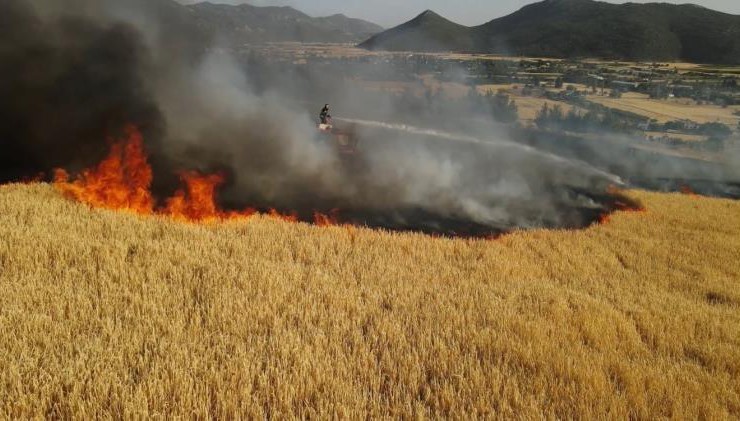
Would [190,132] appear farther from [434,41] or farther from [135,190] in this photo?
[434,41]

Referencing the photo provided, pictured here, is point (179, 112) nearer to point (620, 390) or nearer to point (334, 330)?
point (334, 330)

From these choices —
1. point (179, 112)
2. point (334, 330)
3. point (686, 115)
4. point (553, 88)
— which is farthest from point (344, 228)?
point (553, 88)

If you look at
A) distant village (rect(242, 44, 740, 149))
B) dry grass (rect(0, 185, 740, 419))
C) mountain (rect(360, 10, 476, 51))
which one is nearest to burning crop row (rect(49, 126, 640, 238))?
dry grass (rect(0, 185, 740, 419))

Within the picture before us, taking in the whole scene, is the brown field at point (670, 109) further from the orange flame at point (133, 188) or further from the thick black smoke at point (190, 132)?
the orange flame at point (133, 188)

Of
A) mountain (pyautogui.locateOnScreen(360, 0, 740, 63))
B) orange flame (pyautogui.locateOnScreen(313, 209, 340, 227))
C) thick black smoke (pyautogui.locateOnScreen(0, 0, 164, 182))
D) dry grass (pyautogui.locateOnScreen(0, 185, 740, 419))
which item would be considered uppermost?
mountain (pyautogui.locateOnScreen(360, 0, 740, 63))

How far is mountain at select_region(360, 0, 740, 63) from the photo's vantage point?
374 ft

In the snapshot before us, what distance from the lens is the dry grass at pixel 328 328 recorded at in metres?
4.16

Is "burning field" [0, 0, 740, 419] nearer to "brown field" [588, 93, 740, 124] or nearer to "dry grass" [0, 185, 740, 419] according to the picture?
"dry grass" [0, 185, 740, 419]

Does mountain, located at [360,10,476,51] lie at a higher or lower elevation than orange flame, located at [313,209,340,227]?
higher

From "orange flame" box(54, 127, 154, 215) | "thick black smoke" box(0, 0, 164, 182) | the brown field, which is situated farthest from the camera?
the brown field

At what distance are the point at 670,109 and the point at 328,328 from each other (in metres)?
67.4

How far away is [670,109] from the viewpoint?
58688mm

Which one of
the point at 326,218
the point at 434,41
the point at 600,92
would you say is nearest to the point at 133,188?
the point at 326,218

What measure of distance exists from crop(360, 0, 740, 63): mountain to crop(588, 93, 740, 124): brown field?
187ft
